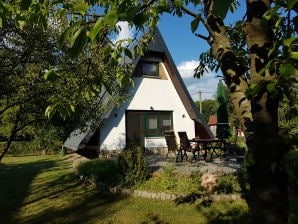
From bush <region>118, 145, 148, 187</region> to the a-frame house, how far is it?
28.2 feet

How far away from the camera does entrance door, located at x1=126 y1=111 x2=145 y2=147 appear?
20.1m

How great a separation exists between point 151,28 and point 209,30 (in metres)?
2.36

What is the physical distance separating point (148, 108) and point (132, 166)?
34.4 ft

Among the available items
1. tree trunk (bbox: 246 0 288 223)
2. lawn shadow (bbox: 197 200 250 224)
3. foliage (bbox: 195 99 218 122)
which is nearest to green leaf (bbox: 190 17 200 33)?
tree trunk (bbox: 246 0 288 223)

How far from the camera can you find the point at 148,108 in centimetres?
2050

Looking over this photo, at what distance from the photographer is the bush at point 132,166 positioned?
32.6 ft

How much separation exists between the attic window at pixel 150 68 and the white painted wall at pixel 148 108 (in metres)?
0.43

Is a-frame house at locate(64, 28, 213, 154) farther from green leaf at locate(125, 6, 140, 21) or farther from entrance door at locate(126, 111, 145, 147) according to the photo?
green leaf at locate(125, 6, 140, 21)

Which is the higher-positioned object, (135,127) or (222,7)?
(135,127)

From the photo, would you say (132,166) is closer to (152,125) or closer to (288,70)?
(288,70)

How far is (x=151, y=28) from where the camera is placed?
5066mm

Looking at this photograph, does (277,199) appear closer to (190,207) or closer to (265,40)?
(265,40)

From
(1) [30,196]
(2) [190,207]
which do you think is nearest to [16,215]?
(1) [30,196]

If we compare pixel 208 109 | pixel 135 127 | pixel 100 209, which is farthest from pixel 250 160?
pixel 208 109
